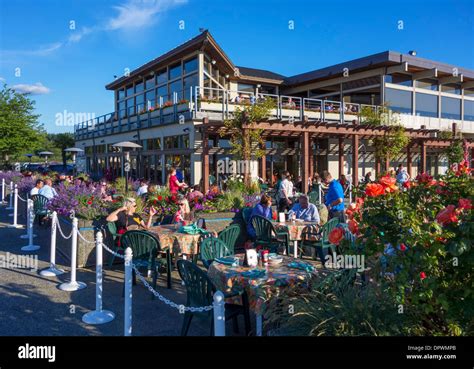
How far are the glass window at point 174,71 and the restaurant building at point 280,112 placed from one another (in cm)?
6

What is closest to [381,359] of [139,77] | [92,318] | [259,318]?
[259,318]

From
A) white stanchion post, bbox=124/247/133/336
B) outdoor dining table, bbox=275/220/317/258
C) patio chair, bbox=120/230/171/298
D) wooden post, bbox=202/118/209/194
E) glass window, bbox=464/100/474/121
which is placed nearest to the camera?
white stanchion post, bbox=124/247/133/336

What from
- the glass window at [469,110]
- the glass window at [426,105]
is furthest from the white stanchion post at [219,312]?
the glass window at [469,110]

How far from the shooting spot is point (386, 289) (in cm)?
338

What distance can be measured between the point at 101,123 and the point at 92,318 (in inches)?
1030

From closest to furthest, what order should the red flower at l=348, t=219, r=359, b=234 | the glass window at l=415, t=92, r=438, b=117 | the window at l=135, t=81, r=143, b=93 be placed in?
the red flower at l=348, t=219, r=359, b=234
the window at l=135, t=81, r=143, b=93
the glass window at l=415, t=92, r=438, b=117

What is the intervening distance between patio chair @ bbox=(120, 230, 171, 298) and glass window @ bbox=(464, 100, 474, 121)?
32597 mm

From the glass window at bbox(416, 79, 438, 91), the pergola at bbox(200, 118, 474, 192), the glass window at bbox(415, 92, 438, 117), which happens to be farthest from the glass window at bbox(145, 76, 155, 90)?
the glass window at bbox(416, 79, 438, 91)

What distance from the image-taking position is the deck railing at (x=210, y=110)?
58.6ft

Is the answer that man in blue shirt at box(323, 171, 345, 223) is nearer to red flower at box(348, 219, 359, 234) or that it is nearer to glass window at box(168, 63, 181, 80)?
red flower at box(348, 219, 359, 234)

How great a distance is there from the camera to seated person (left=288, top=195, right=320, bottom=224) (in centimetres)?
842

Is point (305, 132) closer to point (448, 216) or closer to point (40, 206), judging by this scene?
point (40, 206)

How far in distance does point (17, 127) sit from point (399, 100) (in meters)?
24.3

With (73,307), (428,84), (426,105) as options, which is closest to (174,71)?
(426,105)
